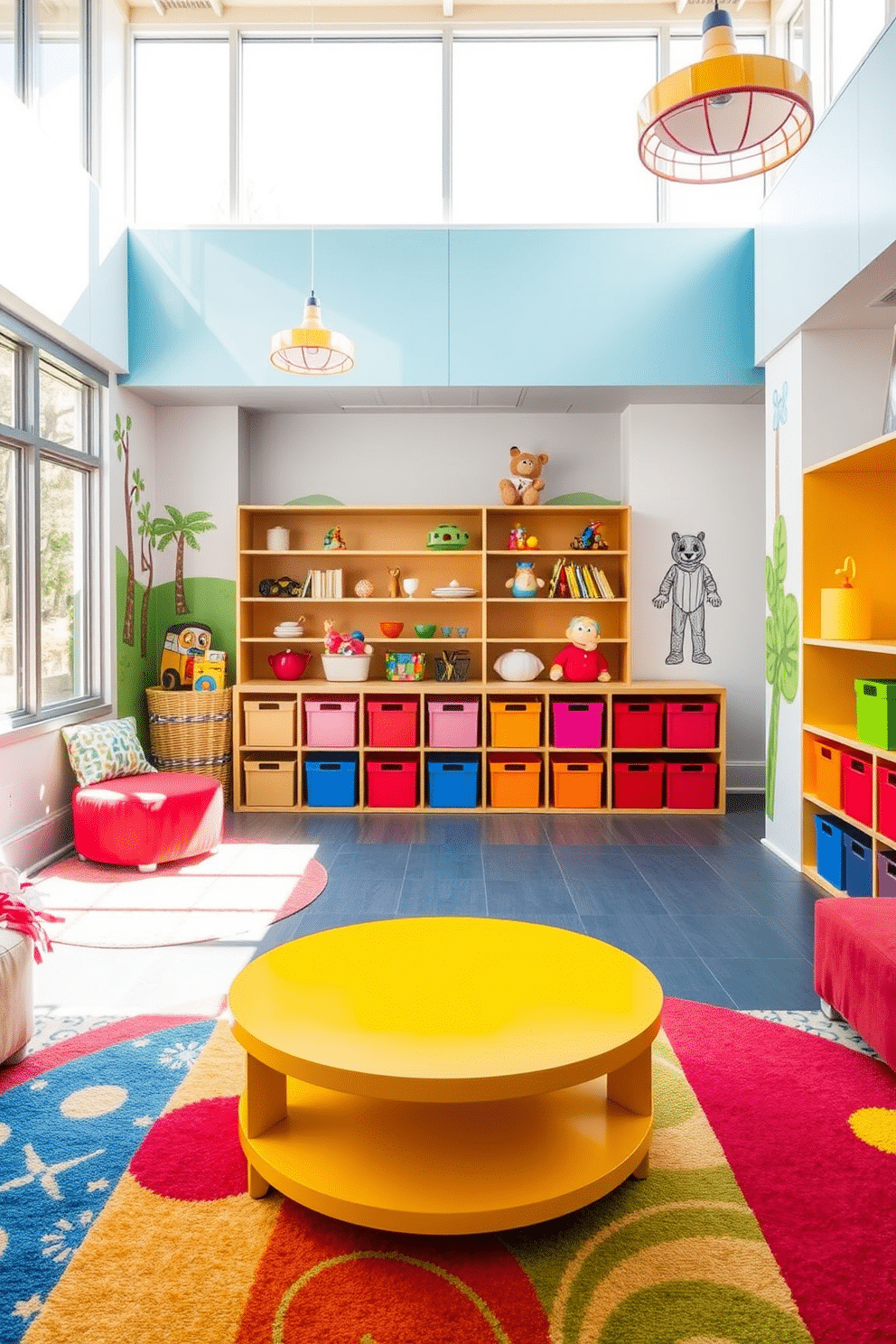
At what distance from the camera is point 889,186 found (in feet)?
11.1

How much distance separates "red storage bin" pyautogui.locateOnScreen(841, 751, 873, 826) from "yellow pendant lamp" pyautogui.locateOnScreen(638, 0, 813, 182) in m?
2.31

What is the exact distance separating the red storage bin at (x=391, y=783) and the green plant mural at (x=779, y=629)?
6.90 feet

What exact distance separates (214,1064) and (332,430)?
4.85 meters

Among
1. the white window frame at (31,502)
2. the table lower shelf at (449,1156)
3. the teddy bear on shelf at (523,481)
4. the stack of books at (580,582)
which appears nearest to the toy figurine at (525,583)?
the stack of books at (580,582)

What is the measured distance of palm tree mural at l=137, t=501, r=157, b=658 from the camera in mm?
6066

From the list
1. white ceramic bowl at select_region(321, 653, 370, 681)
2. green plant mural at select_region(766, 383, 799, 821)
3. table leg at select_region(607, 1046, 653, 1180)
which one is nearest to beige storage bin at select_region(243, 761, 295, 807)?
white ceramic bowl at select_region(321, 653, 370, 681)

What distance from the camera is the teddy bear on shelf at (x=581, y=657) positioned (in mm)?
6008

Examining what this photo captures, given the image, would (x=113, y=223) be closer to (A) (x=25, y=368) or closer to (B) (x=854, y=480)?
(A) (x=25, y=368)

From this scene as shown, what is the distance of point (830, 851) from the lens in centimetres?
412

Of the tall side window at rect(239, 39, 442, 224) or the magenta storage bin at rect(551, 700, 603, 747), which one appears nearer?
the magenta storage bin at rect(551, 700, 603, 747)

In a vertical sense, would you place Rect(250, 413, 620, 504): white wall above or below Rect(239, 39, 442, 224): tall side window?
below

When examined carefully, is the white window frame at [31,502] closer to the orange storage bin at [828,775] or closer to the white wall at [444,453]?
the white wall at [444,453]

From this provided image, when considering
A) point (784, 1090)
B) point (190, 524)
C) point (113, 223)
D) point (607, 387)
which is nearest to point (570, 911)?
point (784, 1090)

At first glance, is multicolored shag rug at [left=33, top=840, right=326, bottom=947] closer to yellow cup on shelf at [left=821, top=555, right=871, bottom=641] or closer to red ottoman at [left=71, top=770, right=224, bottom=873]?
red ottoman at [left=71, top=770, right=224, bottom=873]
